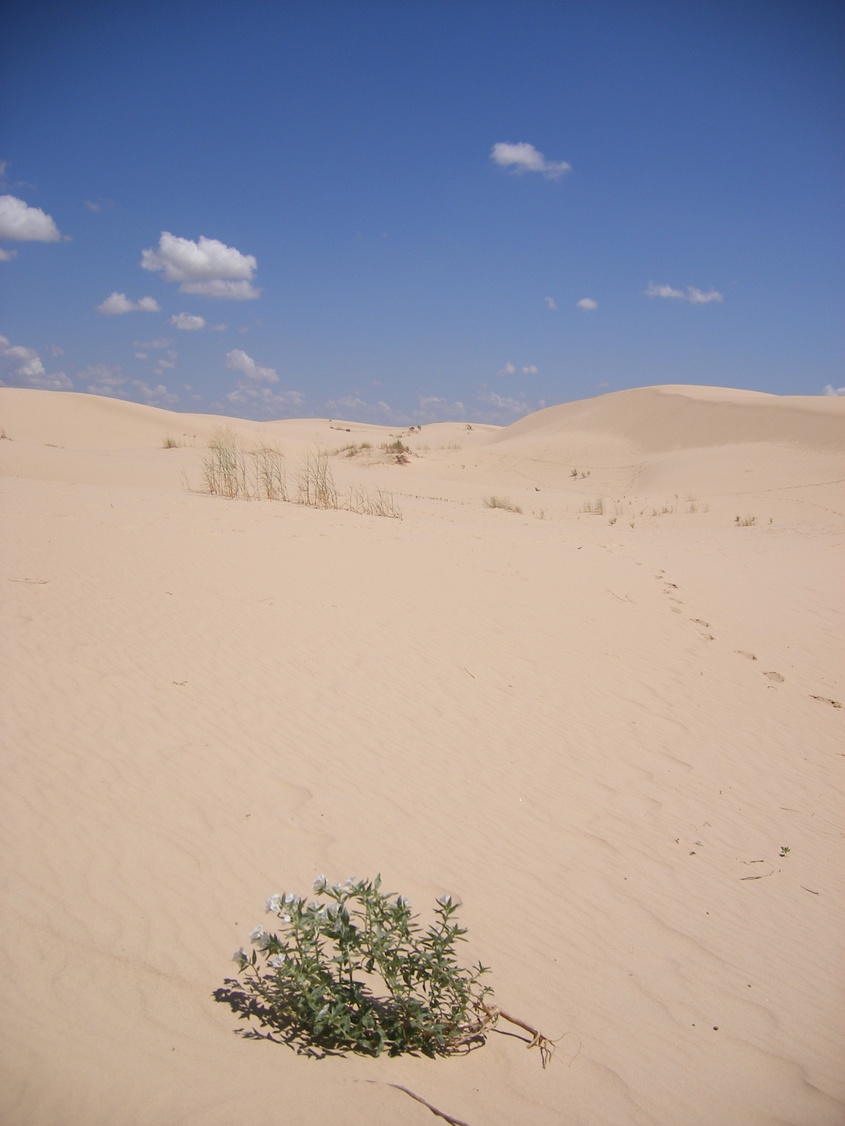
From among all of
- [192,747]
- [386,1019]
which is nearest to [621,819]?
[386,1019]

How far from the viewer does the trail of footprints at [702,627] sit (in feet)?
21.0

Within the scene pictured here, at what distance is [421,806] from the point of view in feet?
12.9

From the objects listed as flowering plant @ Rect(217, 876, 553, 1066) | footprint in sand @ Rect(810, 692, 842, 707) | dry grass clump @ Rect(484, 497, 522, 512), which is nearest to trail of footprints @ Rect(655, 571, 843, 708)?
footprint in sand @ Rect(810, 692, 842, 707)

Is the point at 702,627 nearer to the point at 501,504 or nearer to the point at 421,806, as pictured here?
the point at 421,806

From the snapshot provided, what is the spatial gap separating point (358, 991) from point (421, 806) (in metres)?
1.57

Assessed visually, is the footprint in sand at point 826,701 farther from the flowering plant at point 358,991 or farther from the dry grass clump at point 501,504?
the dry grass clump at point 501,504

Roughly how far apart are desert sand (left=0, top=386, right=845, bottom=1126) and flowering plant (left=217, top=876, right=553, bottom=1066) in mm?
73

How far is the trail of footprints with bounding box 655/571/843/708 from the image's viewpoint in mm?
6406

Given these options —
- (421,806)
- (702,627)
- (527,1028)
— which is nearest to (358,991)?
(527,1028)

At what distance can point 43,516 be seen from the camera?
858cm

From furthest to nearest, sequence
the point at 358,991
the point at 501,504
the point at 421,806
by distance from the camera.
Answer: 1. the point at 501,504
2. the point at 421,806
3. the point at 358,991

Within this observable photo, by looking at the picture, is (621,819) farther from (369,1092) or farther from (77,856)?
(77,856)

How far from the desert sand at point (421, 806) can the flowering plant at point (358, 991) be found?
73 mm

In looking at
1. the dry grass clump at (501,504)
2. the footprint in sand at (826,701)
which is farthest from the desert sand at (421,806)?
the dry grass clump at (501,504)
